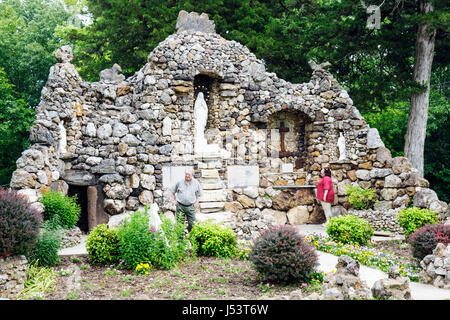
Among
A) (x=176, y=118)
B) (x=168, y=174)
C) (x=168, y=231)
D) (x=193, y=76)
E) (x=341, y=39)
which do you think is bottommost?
(x=168, y=231)

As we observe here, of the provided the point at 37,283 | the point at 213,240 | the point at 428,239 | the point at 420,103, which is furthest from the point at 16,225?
the point at 420,103

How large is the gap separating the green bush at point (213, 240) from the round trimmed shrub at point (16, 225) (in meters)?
2.65

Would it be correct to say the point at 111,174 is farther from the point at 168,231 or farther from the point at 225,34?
the point at 225,34

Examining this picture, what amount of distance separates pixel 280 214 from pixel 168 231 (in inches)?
218

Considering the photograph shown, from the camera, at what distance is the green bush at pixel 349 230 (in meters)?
8.55

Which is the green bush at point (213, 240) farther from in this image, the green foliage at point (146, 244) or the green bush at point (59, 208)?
the green bush at point (59, 208)

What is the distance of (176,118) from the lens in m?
11.0

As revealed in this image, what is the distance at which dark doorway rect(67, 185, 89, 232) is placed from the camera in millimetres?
10406

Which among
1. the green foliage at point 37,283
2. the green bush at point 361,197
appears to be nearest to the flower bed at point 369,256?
the green bush at point 361,197

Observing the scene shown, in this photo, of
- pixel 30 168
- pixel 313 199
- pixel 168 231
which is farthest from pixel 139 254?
pixel 313 199

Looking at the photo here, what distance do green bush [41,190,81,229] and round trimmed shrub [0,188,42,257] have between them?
2.33 metres

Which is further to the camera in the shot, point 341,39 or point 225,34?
point 225,34

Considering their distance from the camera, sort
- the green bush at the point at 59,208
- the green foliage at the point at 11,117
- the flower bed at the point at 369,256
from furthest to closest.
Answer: the green foliage at the point at 11,117 < the green bush at the point at 59,208 < the flower bed at the point at 369,256

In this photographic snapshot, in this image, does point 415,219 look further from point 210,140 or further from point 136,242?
point 136,242
